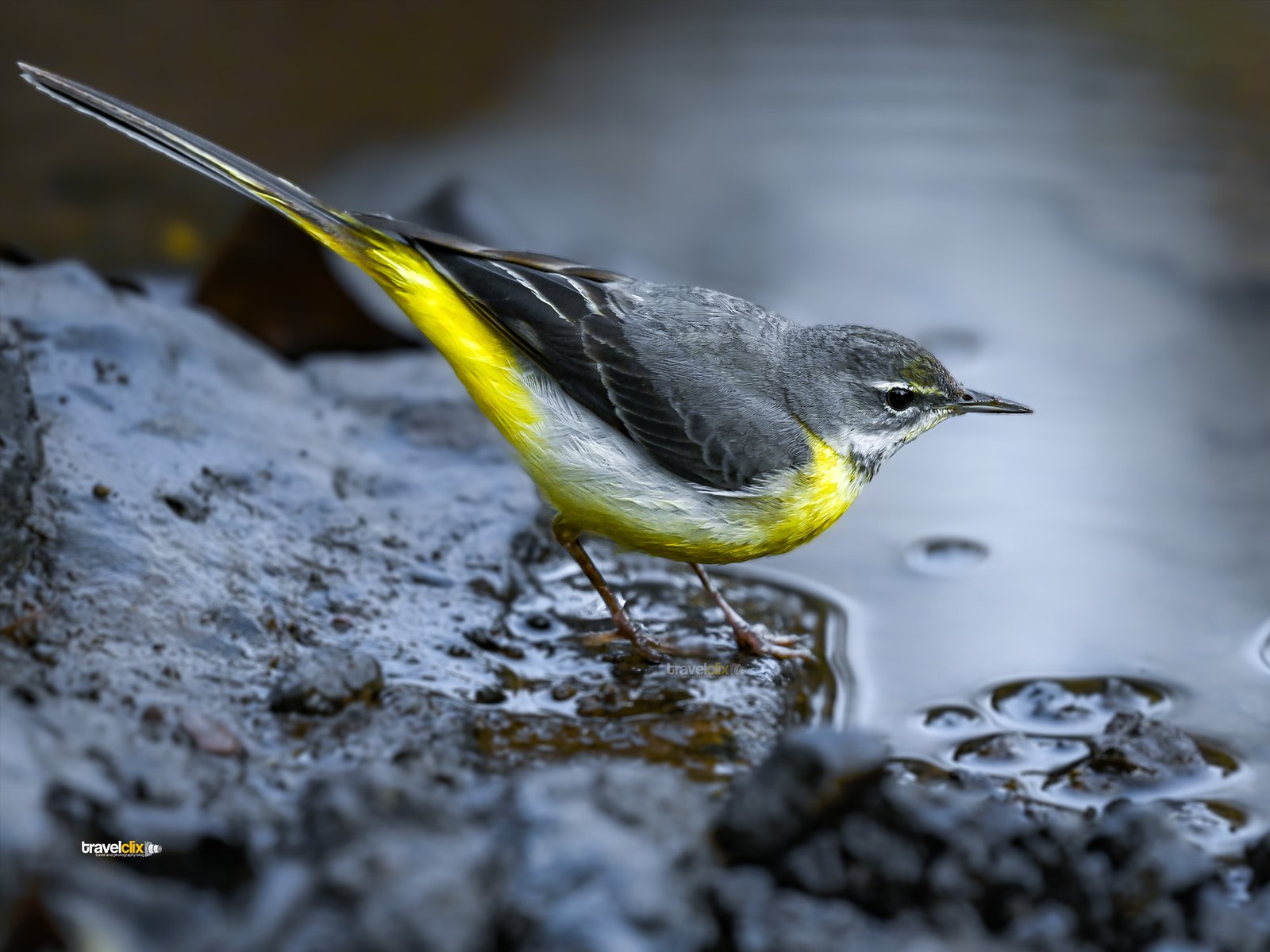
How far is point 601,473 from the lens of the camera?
5.54m

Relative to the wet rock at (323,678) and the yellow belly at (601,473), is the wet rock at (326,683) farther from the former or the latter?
the yellow belly at (601,473)

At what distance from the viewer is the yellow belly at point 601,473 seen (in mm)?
5523

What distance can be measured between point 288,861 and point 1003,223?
877 cm

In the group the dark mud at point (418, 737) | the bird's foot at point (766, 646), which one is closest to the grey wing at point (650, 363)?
the bird's foot at point (766, 646)

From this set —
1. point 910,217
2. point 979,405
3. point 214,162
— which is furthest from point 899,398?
point 910,217

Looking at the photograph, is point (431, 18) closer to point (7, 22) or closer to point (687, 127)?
point (687, 127)

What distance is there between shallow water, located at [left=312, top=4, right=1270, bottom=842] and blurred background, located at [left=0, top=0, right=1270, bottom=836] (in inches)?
1.1

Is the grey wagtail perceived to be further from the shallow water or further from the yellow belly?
the shallow water

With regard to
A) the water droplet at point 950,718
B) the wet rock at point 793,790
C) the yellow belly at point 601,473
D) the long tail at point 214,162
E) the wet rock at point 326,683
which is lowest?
the wet rock at point 326,683

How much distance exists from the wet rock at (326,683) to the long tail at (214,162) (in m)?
1.93

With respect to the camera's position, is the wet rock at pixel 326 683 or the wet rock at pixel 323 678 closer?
the wet rock at pixel 323 678

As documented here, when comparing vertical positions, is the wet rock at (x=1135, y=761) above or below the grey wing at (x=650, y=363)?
below

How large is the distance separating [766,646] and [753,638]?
7 centimetres

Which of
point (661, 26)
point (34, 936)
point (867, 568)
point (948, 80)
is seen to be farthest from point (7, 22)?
point (34, 936)
